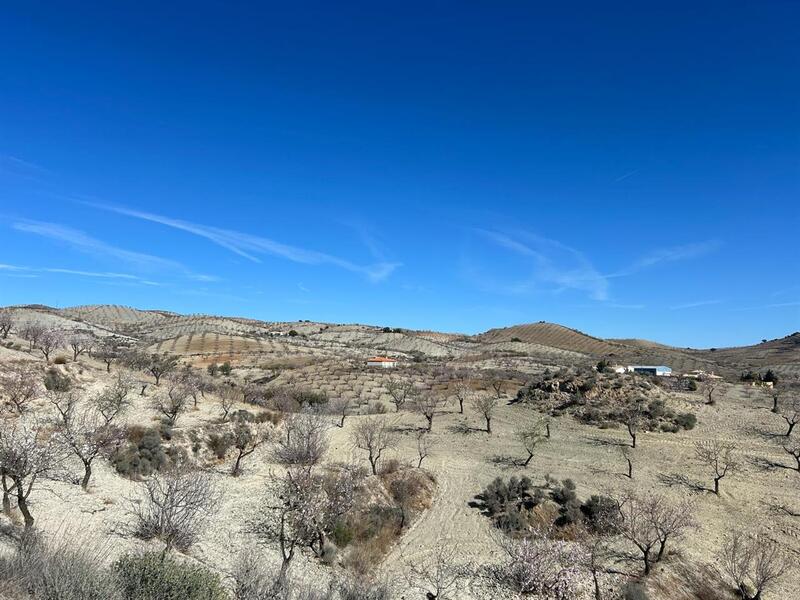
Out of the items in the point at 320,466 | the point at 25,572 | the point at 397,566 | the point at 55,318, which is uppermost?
the point at 55,318

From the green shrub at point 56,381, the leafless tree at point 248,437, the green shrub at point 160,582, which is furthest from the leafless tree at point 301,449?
the green shrub at point 56,381

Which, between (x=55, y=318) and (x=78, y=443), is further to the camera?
(x=55, y=318)

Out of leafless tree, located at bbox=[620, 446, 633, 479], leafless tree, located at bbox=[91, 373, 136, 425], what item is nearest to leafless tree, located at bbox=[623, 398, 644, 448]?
leafless tree, located at bbox=[620, 446, 633, 479]

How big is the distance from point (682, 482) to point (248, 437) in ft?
94.3

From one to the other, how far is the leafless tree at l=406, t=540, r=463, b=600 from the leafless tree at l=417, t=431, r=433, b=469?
1066 centimetres

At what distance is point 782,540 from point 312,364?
7010cm

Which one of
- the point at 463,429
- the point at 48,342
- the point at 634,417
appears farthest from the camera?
the point at 48,342

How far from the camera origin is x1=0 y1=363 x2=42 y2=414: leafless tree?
2981 centimetres

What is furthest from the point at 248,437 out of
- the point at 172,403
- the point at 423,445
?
the point at 423,445

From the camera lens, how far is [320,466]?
98.0ft

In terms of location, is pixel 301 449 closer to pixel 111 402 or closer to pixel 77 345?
pixel 111 402

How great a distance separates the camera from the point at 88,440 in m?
22.8

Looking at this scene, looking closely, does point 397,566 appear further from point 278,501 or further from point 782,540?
point 782,540

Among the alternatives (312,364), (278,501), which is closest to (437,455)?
(278,501)
